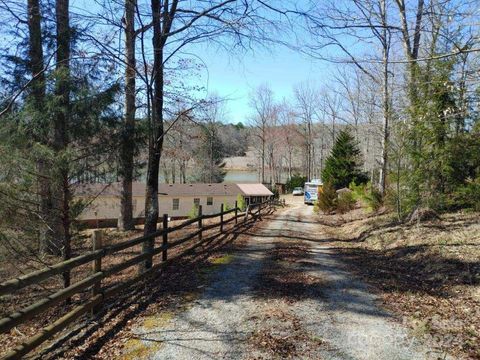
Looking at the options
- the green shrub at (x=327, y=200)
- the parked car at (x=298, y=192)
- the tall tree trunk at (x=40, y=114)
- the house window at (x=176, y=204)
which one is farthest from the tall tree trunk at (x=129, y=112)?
the parked car at (x=298, y=192)

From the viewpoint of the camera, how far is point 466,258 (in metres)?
8.15

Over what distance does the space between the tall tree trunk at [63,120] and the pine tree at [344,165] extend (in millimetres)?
32223

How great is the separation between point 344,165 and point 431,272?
103ft

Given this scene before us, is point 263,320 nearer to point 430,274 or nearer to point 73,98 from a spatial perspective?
point 430,274

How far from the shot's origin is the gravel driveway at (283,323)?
4672mm

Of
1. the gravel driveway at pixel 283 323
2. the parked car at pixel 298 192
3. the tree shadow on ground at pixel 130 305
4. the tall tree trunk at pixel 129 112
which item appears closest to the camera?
the gravel driveway at pixel 283 323

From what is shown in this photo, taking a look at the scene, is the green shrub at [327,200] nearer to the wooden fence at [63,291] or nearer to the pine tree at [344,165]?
the pine tree at [344,165]

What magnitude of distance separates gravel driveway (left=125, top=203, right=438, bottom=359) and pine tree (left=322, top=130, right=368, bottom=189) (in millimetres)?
30817

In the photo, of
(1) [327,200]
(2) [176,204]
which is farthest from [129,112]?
(2) [176,204]

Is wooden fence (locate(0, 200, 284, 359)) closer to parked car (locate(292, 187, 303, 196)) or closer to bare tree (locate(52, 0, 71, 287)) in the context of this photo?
bare tree (locate(52, 0, 71, 287))

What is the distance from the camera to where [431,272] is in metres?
8.25

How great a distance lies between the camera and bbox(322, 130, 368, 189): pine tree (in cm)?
3838

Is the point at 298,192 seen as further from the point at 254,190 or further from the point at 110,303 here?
the point at 110,303

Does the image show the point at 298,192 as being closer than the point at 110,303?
No
